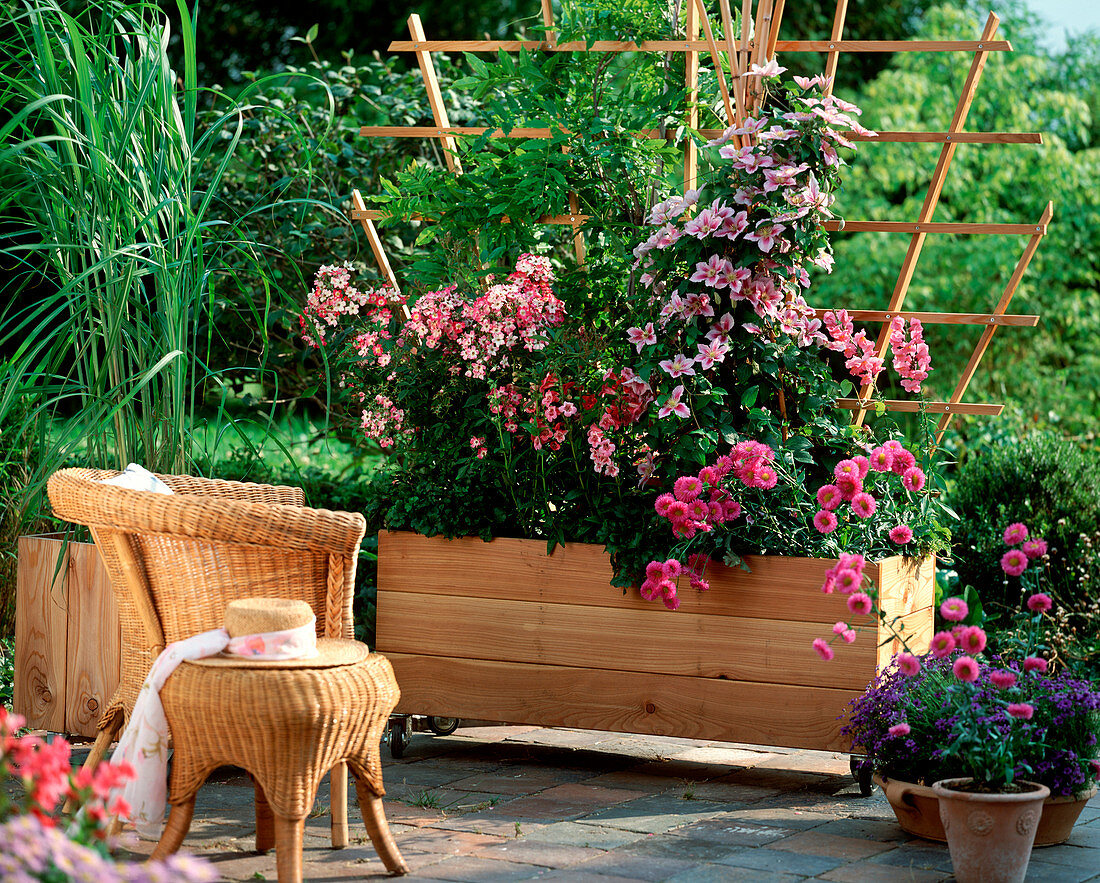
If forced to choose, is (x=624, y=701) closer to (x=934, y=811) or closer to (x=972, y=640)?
(x=934, y=811)

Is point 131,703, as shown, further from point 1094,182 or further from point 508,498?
point 1094,182

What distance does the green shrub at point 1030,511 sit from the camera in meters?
4.12

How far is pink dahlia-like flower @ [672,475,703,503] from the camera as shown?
2.76 m

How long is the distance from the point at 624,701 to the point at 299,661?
3.61 feet

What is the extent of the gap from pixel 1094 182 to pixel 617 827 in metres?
7.39

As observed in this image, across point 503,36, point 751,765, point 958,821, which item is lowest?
point 751,765

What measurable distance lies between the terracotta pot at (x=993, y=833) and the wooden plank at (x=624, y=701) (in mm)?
616

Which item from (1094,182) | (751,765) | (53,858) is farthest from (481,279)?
(1094,182)

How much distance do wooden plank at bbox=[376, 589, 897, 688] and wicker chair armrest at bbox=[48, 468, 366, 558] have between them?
913 mm

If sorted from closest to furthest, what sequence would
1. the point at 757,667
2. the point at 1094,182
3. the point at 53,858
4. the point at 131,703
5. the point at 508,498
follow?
the point at 53,858
the point at 131,703
the point at 757,667
the point at 508,498
the point at 1094,182

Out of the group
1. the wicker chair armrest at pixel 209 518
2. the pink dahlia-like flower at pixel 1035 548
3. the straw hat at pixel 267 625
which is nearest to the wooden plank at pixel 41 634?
the wicker chair armrest at pixel 209 518

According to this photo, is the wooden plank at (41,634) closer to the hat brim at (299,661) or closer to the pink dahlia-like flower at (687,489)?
the hat brim at (299,661)

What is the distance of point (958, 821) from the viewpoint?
7.18ft

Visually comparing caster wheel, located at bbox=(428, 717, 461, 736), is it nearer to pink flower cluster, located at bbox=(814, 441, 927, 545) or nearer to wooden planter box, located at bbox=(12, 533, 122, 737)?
wooden planter box, located at bbox=(12, 533, 122, 737)
